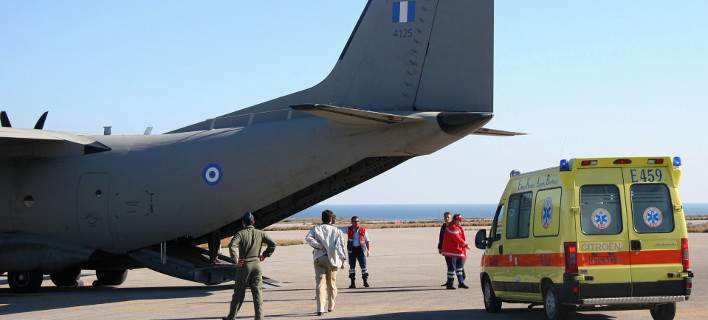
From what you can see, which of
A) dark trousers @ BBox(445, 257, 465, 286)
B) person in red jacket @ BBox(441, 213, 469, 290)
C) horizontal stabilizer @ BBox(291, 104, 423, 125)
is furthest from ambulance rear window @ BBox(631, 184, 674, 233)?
dark trousers @ BBox(445, 257, 465, 286)

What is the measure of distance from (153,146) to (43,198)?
9.89 ft

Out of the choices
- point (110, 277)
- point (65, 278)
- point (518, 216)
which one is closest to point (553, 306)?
point (518, 216)

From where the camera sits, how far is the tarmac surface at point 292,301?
14.2 metres

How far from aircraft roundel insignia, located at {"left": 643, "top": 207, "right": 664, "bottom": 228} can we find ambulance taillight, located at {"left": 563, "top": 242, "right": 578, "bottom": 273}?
1.17 m

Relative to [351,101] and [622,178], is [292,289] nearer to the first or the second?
[351,101]

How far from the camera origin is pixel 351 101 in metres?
19.4

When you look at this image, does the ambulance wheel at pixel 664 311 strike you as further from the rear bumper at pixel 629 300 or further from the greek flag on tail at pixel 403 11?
the greek flag on tail at pixel 403 11

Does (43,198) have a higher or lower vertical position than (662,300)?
higher

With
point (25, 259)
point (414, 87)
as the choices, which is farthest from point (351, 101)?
point (25, 259)

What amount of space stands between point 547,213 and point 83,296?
1124 centimetres

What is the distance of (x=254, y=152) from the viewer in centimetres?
1867

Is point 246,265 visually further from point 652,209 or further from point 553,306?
point 652,209

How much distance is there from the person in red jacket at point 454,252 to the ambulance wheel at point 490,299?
4.47 m

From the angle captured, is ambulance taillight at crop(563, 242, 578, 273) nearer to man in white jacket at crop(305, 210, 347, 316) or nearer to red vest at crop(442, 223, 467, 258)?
man in white jacket at crop(305, 210, 347, 316)
